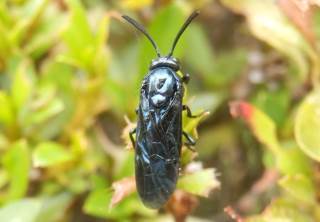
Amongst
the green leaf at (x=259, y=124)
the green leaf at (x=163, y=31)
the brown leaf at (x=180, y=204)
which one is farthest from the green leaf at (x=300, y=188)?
the green leaf at (x=163, y=31)

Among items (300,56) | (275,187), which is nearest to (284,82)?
(300,56)

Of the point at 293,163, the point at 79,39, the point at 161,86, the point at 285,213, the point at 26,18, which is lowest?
the point at 285,213

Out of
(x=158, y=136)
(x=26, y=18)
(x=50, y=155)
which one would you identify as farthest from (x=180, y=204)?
(x=26, y=18)

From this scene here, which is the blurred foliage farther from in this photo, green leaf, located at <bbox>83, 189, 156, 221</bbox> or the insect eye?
the insect eye

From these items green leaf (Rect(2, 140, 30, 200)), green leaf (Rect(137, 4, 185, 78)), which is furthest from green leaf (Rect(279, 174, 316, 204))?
green leaf (Rect(2, 140, 30, 200))

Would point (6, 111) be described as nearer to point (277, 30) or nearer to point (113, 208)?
point (113, 208)
